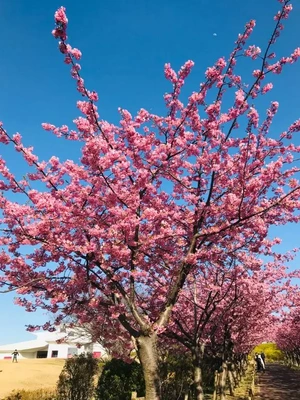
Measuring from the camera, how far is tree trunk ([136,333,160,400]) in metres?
6.95

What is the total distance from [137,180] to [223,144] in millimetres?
2353

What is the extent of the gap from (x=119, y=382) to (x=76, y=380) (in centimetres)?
189

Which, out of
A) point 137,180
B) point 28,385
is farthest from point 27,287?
point 28,385

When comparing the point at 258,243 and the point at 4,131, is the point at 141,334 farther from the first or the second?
the point at 4,131

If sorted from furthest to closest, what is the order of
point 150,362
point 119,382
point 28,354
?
1. point 28,354
2. point 119,382
3. point 150,362

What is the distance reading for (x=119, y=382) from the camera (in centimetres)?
1556

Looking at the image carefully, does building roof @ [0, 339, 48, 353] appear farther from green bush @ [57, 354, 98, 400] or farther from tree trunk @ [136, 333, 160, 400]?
tree trunk @ [136, 333, 160, 400]

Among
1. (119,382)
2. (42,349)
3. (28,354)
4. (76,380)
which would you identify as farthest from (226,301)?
(28,354)

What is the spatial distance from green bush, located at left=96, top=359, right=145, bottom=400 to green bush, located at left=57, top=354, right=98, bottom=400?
2.00ft

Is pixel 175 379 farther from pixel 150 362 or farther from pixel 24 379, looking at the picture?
pixel 24 379

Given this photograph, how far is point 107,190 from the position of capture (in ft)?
28.3

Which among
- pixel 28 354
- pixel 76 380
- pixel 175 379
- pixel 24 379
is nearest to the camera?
pixel 175 379

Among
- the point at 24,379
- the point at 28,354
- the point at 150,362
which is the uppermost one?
the point at 28,354

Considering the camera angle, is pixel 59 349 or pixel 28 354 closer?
pixel 59 349
